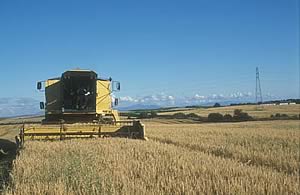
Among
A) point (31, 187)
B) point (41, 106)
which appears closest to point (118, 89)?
point (41, 106)

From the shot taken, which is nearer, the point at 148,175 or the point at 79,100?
the point at 148,175

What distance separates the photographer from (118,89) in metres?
18.8

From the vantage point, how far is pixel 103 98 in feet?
61.1

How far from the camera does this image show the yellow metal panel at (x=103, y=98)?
1832 centimetres

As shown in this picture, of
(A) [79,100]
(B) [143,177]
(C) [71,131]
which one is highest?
(A) [79,100]

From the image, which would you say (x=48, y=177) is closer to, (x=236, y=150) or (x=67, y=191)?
(x=67, y=191)

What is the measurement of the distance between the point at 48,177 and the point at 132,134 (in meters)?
9.55

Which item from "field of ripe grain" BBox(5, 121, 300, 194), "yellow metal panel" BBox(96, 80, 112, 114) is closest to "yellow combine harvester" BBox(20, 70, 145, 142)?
"yellow metal panel" BBox(96, 80, 112, 114)

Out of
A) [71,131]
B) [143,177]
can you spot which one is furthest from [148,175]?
[71,131]

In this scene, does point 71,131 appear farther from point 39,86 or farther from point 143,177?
point 143,177

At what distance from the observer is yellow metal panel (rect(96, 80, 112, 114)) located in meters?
18.3

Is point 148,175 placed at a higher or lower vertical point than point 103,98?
lower

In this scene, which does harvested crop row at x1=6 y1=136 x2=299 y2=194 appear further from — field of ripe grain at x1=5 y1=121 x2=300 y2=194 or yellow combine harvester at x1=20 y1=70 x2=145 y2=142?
yellow combine harvester at x1=20 y1=70 x2=145 y2=142

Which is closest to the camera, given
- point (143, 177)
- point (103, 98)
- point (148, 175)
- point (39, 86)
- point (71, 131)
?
point (143, 177)
